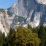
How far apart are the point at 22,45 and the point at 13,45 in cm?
367

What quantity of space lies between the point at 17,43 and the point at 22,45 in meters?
2.15

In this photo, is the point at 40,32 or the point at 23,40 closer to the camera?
the point at 23,40

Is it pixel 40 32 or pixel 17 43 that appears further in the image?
pixel 40 32

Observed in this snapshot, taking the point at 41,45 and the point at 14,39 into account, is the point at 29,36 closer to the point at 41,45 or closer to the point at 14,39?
the point at 14,39

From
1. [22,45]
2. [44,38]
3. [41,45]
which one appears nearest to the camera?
[22,45]

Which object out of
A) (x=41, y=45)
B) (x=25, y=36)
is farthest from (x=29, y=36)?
(x=41, y=45)

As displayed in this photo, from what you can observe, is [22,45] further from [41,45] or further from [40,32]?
[40,32]

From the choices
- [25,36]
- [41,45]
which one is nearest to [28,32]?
[25,36]

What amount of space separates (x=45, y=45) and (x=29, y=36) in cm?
1424

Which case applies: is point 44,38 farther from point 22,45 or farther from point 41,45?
point 22,45

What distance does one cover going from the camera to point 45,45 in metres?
91.8

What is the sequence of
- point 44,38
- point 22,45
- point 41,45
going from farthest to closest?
point 44,38, point 41,45, point 22,45

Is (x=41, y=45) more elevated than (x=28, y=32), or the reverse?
(x=28, y=32)

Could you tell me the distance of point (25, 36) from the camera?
261 ft
